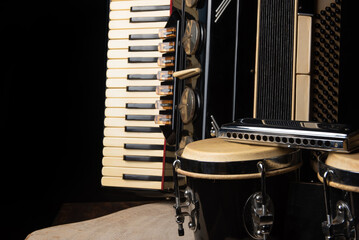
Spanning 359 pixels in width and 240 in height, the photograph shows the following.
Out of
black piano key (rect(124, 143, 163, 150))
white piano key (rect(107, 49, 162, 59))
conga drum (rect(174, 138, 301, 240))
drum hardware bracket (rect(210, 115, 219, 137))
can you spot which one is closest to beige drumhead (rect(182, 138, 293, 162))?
conga drum (rect(174, 138, 301, 240))

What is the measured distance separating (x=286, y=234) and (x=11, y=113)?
6.16 feet

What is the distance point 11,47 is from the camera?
226 centimetres

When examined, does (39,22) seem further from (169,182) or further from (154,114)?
(169,182)

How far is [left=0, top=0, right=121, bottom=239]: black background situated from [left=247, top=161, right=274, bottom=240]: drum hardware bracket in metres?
1.59

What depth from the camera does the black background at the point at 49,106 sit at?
2260 mm

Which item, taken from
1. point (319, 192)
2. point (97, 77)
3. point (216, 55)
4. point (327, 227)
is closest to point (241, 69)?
point (216, 55)

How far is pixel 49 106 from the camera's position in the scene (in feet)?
8.11

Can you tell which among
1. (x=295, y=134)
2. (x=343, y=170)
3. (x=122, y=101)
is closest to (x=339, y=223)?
(x=343, y=170)

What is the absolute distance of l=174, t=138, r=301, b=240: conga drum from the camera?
0.90 m

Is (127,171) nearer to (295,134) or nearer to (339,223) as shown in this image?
(295,134)

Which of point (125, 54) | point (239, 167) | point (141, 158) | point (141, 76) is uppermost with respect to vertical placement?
point (125, 54)

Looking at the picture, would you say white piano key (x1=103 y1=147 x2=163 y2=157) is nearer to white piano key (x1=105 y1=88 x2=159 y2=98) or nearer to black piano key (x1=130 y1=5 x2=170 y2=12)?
white piano key (x1=105 y1=88 x2=159 y2=98)

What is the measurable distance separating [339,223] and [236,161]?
26 cm

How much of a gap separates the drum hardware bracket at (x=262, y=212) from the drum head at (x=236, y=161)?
0.08 feet
